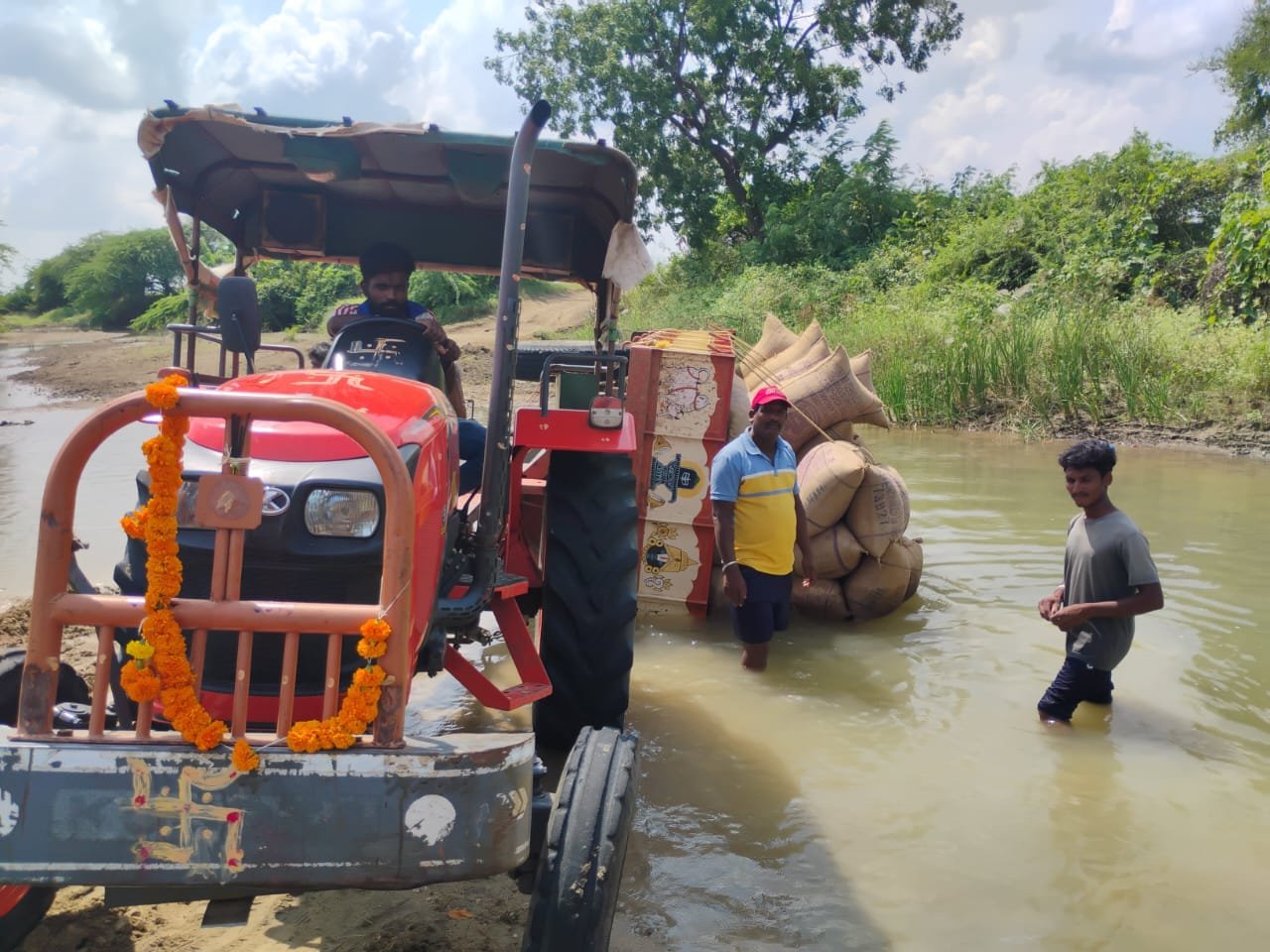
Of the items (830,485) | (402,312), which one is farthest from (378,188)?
(830,485)

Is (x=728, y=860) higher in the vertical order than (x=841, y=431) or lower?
lower

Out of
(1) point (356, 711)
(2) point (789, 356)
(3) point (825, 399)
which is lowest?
(1) point (356, 711)

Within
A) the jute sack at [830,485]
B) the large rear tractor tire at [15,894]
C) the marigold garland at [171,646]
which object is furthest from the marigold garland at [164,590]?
the jute sack at [830,485]

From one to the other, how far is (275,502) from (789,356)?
5118 mm

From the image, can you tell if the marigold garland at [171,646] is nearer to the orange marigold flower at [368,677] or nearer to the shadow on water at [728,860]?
the orange marigold flower at [368,677]

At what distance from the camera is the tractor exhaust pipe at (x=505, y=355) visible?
2.97 m

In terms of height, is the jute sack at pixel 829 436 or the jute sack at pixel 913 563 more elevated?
the jute sack at pixel 829 436

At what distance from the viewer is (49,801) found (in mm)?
1848

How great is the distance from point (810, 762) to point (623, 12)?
25386 mm

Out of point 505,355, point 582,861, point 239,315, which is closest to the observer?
point 582,861

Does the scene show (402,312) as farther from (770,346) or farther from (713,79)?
(713,79)

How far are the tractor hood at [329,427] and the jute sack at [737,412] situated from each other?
2.93 meters

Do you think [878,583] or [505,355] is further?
[878,583]

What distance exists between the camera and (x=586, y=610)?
3.71 meters
